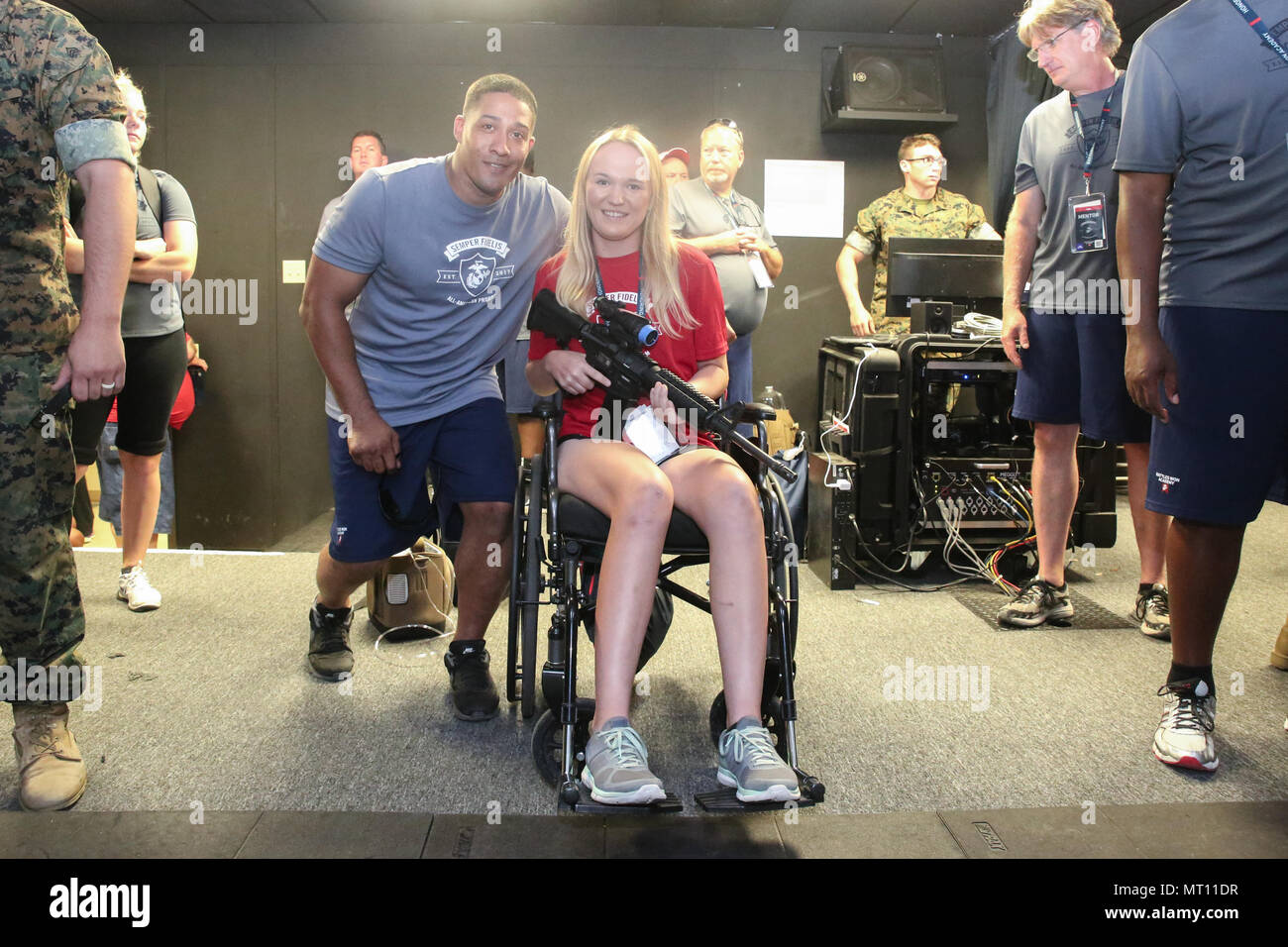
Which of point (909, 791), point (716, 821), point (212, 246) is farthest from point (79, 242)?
point (212, 246)

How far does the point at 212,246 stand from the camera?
5.48 meters

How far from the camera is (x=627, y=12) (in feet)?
17.0

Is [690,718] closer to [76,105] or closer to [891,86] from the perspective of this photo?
[76,105]

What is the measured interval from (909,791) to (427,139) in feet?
15.1

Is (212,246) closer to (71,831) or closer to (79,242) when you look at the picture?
(79,242)

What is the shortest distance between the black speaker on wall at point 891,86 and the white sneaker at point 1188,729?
153 inches

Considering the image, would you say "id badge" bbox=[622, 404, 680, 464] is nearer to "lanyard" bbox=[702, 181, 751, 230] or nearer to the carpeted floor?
the carpeted floor

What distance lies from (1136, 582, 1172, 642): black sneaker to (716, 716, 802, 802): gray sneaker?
1688 mm

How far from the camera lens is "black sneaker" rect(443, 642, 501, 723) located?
2.27 m

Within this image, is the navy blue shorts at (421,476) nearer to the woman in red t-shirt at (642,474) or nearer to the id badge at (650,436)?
the woman in red t-shirt at (642,474)

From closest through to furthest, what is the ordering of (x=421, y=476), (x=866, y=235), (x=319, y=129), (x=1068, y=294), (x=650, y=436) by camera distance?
(x=650, y=436), (x=421, y=476), (x=1068, y=294), (x=866, y=235), (x=319, y=129)

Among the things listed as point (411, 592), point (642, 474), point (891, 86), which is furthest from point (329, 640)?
point (891, 86)

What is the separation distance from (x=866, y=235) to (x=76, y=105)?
3.85 meters
